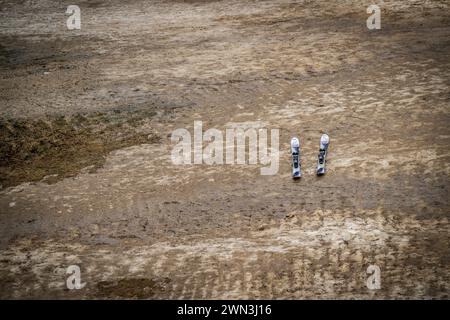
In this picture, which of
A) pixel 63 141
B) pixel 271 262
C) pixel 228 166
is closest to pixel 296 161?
pixel 228 166

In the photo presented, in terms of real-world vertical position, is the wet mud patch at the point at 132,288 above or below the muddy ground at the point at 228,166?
below

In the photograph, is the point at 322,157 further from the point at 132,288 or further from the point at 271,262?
the point at 132,288

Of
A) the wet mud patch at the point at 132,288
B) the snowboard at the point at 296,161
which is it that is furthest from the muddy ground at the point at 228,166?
the snowboard at the point at 296,161

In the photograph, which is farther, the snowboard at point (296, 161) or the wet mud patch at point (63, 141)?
the wet mud patch at point (63, 141)

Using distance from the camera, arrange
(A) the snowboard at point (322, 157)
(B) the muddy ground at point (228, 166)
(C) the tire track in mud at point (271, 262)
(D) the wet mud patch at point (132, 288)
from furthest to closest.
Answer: (A) the snowboard at point (322, 157) < (B) the muddy ground at point (228, 166) < (D) the wet mud patch at point (132, 288) < (C) the tire track in mud at point (271, 262)

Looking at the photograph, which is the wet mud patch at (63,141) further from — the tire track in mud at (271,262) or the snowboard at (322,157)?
the snowboard at (322,157)

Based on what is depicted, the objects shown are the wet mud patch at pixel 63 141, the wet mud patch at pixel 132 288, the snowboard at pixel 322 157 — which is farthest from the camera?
the wet mud patch at pixel 63 141

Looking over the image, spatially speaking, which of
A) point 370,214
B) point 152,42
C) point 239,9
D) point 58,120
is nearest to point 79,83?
point 58,120
